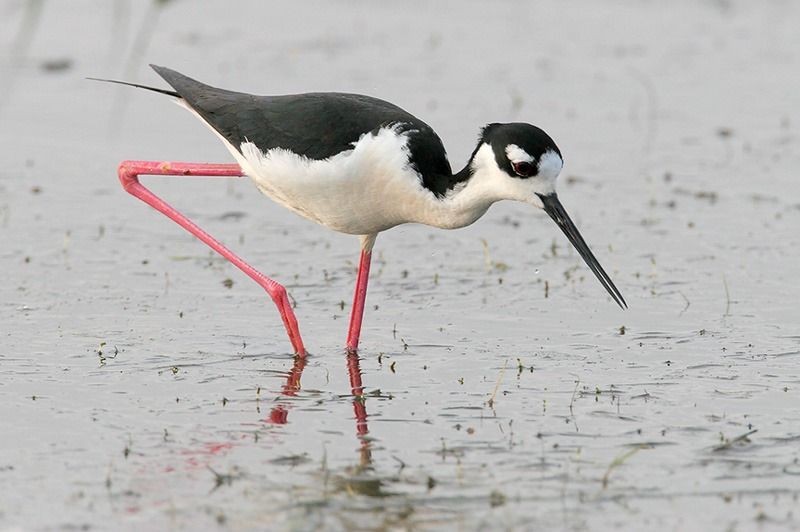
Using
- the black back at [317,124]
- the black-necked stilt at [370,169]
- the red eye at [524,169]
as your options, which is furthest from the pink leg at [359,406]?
the red eye at [524,169]

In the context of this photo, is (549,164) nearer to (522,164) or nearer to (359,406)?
(522,164)

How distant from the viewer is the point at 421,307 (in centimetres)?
806

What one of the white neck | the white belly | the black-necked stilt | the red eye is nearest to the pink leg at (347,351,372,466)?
the black-necked stilt

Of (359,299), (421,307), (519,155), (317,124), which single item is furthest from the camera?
(421,307)

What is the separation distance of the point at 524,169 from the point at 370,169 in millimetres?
726

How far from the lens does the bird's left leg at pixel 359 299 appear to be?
739 cm

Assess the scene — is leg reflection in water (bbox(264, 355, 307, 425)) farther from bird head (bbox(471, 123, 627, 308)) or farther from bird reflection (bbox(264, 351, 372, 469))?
bird head (bbox(471, 123, 627, 308))

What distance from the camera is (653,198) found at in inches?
397

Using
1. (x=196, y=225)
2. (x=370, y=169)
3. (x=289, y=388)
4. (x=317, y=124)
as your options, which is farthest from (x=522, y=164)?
(x=196, y=225)

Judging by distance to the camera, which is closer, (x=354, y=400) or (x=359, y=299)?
(x=354, y=400)

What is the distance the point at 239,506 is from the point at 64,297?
305cm

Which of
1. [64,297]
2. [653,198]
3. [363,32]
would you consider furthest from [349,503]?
[363,32]

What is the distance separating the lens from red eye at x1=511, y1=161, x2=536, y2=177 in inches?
266

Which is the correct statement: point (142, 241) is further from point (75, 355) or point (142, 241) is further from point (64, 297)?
point (75, 355)
